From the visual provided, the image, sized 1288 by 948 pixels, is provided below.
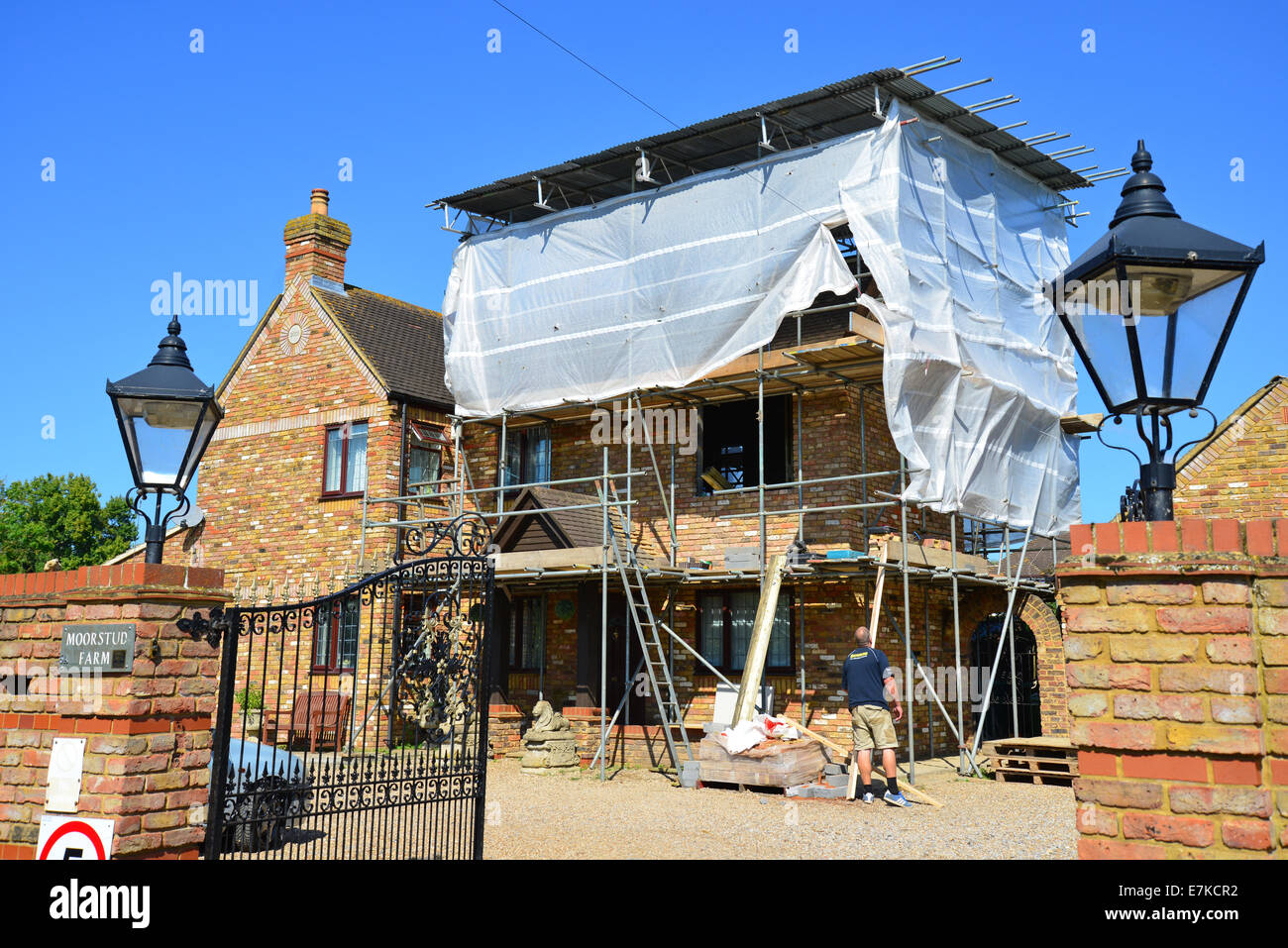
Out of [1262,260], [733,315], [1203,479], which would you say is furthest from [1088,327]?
[1203,479]

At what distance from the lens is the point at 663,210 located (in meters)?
18.5

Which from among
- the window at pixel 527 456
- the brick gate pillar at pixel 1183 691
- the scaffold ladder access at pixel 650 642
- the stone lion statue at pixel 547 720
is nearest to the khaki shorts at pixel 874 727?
the scaffold ladder access at pixel 650 642

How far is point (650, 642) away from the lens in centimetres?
1805

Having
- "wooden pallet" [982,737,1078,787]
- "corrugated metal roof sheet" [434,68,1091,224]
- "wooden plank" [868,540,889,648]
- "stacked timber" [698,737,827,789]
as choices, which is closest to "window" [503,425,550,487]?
"corrugated metal roof sheet" [434,68,1091,224]

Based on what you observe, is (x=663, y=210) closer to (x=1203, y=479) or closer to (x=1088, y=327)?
(x=1203, y=479)

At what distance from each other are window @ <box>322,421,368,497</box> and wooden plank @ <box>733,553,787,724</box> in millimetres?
9697

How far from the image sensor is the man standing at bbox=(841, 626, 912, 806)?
13.0 m

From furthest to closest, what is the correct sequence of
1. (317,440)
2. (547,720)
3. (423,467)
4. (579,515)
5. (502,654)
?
1. (317,440)
2. (423,467)
3. (502,654)
4. (579,515)
5. (547,720)

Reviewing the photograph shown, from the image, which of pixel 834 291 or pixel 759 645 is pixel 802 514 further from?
pixel 834 291

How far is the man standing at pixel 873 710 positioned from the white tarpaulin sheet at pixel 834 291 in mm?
2999

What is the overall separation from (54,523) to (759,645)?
4249 cm

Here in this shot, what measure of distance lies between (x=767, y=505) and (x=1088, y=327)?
521 inches

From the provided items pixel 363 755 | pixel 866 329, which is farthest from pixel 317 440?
pixel 363 755

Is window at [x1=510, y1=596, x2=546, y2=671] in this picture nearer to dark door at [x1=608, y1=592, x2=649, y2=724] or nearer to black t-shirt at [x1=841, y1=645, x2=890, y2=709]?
dark door at [x1=608, y1=592, x2=649, y2=724]
